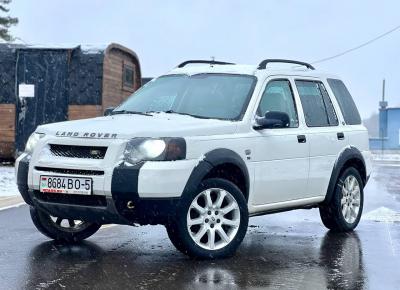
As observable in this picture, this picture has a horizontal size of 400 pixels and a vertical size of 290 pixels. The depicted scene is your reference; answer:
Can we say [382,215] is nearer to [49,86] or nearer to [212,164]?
[212,164]

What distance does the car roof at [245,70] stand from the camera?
7.10m

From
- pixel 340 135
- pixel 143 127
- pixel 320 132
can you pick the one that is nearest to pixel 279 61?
pixel 320 132

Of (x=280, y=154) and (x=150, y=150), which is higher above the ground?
(x=150, y=150)

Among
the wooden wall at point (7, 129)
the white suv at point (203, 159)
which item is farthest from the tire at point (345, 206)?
the wooden wall at point (7, 129)

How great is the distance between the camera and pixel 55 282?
516cm

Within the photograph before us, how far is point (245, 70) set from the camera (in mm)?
7141

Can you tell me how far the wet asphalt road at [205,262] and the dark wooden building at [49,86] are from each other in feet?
32.3

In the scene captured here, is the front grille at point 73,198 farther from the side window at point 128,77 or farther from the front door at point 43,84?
the side window at point 128,77

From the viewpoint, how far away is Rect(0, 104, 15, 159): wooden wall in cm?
1859

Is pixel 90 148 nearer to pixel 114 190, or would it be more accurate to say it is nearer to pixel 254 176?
pixel 114 190

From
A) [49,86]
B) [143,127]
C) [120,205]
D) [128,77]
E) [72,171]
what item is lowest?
[120,205]

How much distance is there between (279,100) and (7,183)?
27.6ft

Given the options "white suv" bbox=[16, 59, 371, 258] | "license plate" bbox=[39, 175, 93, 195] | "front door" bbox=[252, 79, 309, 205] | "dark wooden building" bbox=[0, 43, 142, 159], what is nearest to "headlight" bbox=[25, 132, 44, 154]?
"white suv" bbox=[16, 59, 371, 258]

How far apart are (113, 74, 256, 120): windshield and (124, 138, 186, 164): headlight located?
0.96 metres
